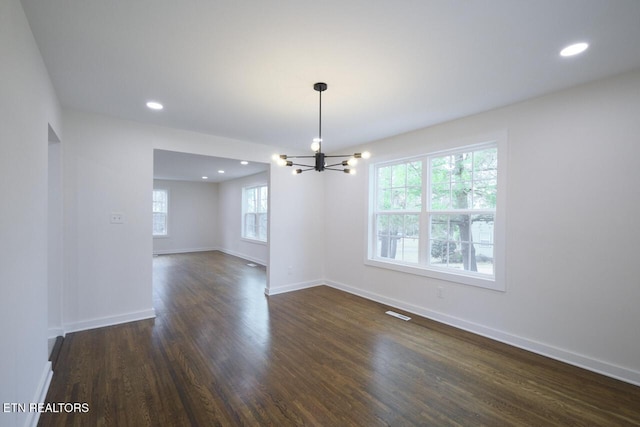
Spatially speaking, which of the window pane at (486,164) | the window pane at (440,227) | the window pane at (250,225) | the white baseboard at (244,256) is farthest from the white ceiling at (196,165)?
the window pane at (486,164)

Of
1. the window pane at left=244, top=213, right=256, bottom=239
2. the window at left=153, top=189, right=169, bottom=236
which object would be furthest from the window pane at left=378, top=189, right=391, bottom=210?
the window at left=153, top=189, right=169, bottom=236

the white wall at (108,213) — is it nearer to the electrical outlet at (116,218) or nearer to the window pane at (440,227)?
the electrical outlet at (116,218)

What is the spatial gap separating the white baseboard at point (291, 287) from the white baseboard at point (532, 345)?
1531mm

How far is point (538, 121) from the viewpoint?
9.29 ft

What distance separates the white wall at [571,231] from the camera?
7.74 ft

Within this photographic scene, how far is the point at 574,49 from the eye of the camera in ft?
6.58

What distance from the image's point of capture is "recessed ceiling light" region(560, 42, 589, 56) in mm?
1955

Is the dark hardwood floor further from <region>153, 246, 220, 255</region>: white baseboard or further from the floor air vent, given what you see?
<region>153, 246, 220, 255</region>: white baseboard

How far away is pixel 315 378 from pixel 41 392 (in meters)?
2.04

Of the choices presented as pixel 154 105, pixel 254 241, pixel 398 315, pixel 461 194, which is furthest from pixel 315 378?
pixel 254 241

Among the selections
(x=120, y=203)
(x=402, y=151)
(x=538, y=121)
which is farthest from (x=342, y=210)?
(x=120, y=203)

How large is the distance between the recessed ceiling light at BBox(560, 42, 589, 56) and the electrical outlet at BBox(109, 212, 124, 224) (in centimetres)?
474

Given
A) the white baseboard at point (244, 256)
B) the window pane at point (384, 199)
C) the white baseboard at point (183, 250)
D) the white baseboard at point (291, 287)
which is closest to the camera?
the window pane at point (384, 199)

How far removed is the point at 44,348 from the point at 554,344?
4511mm
